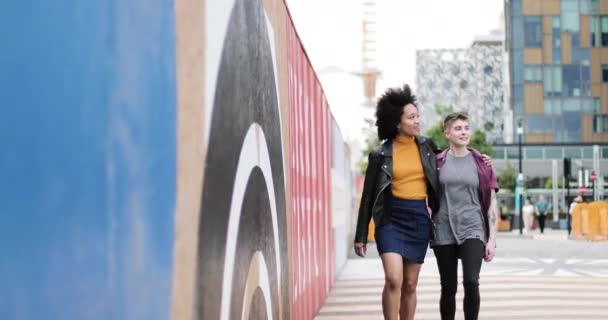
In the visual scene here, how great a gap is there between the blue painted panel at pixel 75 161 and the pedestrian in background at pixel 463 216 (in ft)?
14.2

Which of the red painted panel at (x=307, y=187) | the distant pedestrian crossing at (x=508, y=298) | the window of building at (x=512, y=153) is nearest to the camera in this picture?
the red painted panel at (x=307, y=187)

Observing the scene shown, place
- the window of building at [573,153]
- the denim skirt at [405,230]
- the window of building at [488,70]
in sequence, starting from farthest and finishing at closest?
1. the window of building at [488,70]
2. the window of building at [573,153]
3. the denim skirt at [405,230]

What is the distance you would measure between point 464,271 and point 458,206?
430 mm

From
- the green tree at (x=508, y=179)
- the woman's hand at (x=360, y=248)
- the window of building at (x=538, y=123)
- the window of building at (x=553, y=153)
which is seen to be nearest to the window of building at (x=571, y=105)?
the window of building at (x=538, y=123)

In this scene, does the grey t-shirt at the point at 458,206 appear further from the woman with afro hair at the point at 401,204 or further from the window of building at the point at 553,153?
the window of building at the point at 553,153

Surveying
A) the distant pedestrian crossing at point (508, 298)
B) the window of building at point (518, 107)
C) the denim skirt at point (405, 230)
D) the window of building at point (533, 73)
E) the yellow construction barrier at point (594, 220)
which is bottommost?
the yellow construction barrier at point (594, 220)

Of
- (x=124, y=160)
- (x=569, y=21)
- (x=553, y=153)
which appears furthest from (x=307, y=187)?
(x=569, y=21)

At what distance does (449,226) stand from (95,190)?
186 inches

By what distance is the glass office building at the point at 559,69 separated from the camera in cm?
9275

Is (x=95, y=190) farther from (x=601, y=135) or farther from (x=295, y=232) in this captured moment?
(x=601, y=135)

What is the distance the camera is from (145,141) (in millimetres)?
2730

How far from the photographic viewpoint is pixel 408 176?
680 cm

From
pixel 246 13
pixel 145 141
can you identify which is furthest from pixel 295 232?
pixel 145 141

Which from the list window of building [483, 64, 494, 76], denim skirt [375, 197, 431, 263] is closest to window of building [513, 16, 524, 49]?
window of building [483, 64, 494, 76]
